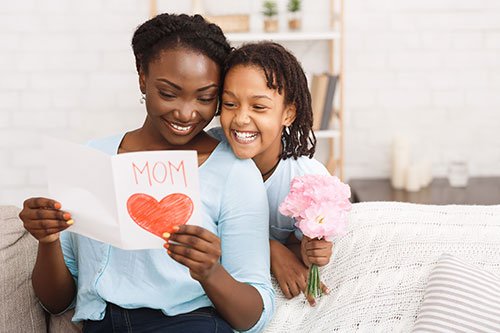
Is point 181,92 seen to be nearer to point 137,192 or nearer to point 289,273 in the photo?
point 137,192

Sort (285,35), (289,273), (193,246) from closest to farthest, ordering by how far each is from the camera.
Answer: (193,246) → (289,273) → (285,35)

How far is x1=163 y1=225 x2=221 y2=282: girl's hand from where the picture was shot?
154cm

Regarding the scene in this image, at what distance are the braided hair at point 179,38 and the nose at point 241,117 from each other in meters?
0.10

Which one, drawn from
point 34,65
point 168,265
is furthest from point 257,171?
point 34,65

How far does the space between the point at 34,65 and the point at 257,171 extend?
2.45 meters

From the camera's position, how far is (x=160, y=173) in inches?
61.2

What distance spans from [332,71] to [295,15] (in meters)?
0.36

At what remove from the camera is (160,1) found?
398 cm

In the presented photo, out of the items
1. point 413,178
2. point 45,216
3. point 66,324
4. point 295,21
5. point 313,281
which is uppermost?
point 295,21

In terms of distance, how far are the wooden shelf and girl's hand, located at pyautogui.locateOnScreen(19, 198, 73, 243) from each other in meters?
2.26

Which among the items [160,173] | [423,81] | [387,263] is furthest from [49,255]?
[423,81]

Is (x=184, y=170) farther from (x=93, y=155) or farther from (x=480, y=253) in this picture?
(x=480, y=253)

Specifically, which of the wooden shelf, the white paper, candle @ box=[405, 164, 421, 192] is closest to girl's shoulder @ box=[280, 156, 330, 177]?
the white paper

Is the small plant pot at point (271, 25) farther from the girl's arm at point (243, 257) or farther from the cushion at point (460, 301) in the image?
the cushion at point (460, 301)
